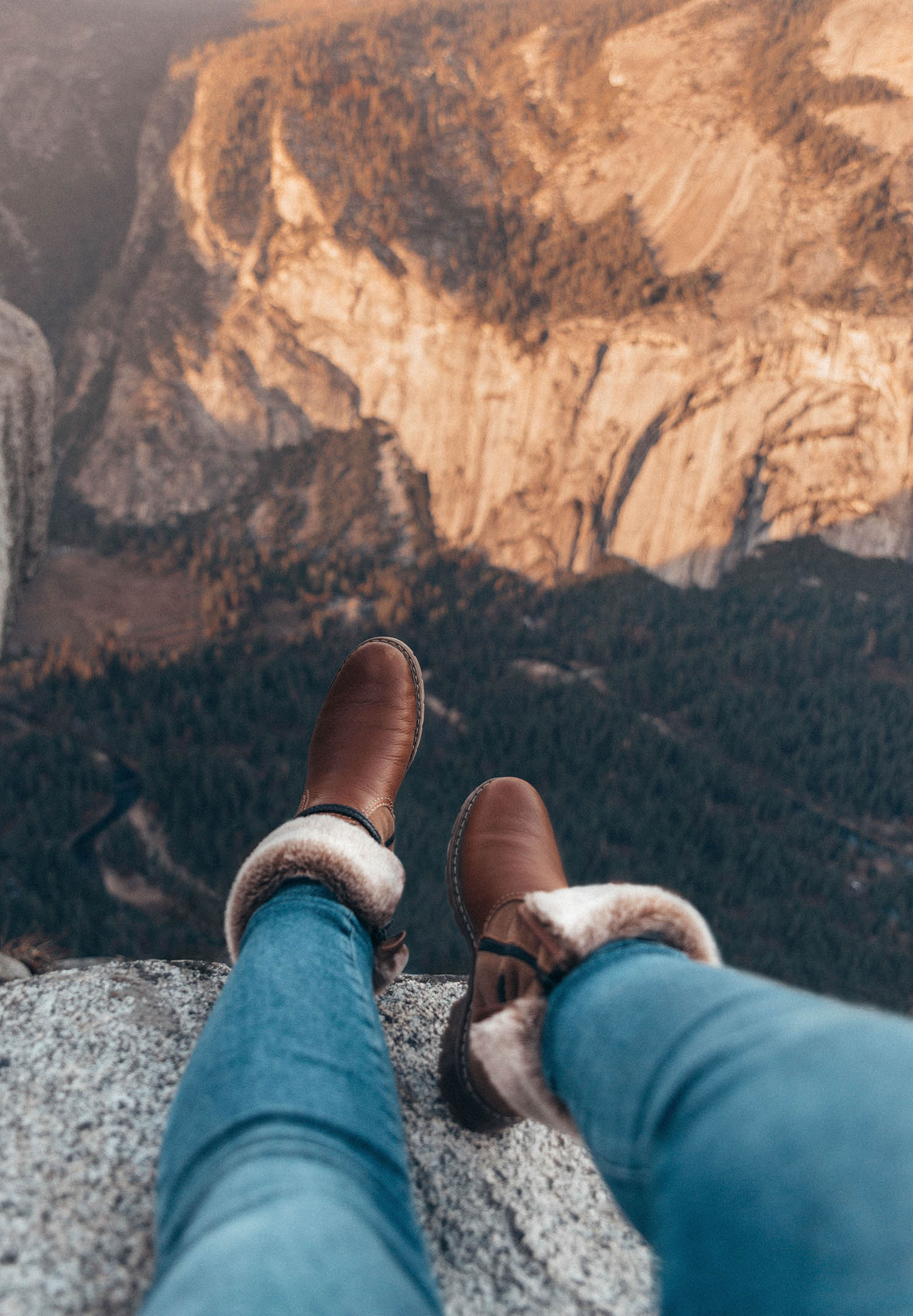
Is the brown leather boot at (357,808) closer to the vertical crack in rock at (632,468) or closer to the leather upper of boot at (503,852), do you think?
the leather upper of boot at (503,852)

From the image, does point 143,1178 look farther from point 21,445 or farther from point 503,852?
point 21,445

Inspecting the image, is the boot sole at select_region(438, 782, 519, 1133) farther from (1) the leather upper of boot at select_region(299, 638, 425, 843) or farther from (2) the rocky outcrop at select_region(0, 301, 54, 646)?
(2) the rocky outcrop at select_region(0, 301, 54, 646)

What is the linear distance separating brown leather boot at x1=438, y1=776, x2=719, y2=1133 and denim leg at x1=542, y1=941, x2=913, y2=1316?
0.62ft

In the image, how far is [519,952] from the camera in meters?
1.21

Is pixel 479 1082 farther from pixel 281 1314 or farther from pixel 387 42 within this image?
pixel 387 42

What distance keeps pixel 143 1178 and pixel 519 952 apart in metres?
0.68

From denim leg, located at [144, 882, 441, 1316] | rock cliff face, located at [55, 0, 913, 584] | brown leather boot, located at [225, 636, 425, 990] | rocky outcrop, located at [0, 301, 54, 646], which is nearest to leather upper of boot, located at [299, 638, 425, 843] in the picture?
brown leather boot, located at [225, 636, 425, 990]

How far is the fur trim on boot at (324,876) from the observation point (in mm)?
1281

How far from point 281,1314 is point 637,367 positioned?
1659cm

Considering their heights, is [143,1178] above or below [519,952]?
below

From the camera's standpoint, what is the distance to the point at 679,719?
46.8 feet

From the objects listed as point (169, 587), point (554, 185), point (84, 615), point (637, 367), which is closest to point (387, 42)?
point (554, 185)

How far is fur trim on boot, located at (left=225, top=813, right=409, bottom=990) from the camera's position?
128cm

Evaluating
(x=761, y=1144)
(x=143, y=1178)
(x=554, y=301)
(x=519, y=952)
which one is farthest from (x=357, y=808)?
(x=554, y=301)
